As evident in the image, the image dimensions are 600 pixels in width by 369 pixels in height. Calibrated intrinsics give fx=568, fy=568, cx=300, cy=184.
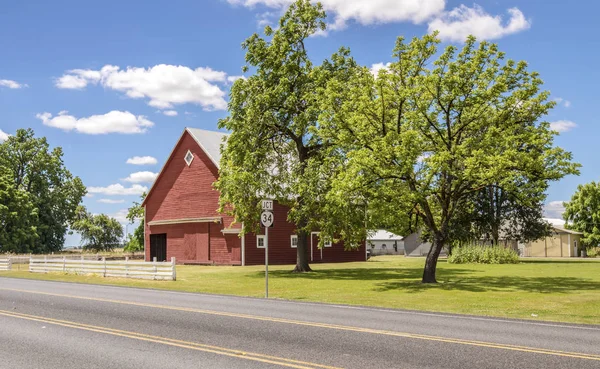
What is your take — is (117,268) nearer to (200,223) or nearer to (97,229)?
(200,223)

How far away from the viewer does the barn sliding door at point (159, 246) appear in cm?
5212

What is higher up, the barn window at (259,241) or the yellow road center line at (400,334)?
the barn window at (259,241)

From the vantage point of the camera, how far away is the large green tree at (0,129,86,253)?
7625 centimetres

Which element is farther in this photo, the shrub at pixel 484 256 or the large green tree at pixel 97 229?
the large green tree at pixel 97 229

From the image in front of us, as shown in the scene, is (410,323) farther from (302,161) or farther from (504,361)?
(302,161)

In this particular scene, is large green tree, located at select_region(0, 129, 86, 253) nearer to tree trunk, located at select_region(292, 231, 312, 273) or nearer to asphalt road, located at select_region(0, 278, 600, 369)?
tree trunk, located at select_region(292, 231, 312, 273)

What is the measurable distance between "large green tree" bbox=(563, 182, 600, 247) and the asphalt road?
78.5 m

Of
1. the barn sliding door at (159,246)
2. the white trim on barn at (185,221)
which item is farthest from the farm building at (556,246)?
the barn sliding door at (159,246)

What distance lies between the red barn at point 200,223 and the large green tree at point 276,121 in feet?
30.4

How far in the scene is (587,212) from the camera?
85.9 metres

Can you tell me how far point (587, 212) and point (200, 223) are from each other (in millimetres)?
64477

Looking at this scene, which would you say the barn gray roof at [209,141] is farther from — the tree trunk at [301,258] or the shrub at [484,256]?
the shrub at [484,256]

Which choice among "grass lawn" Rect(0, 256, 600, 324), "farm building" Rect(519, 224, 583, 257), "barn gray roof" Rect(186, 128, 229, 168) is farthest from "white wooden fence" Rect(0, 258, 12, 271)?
"farm building" Rect(519, 224, 583, 257)

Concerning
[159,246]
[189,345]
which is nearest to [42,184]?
[159,246]
